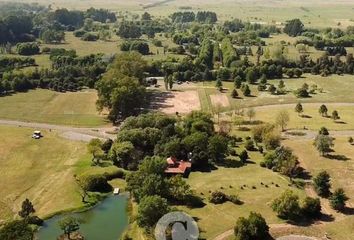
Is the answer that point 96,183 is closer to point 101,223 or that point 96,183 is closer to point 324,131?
point 101,223

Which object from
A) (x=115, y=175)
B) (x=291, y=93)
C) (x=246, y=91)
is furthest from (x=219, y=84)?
(x=115, y=175)

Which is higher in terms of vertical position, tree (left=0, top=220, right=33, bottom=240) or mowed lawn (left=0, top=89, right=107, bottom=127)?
tree (left=0, top=220, right=33, bottom=240)

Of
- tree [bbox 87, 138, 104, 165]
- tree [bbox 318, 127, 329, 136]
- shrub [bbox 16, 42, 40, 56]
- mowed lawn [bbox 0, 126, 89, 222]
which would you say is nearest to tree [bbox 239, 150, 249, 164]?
tree [bbox 318, 127, 329, 136]

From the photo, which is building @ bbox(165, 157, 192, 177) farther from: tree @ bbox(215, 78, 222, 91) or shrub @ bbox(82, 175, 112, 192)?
tree @ bbox(215, 78, 222, 91)

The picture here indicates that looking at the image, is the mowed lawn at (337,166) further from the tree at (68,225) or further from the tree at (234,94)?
the tree at (234,94)

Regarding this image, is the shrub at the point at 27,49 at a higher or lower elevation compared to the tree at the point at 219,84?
higher

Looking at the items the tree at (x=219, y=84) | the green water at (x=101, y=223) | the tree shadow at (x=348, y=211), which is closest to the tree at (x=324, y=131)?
the tree shadow at (x=348, y=211)

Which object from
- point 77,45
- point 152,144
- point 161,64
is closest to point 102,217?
point 152,144
